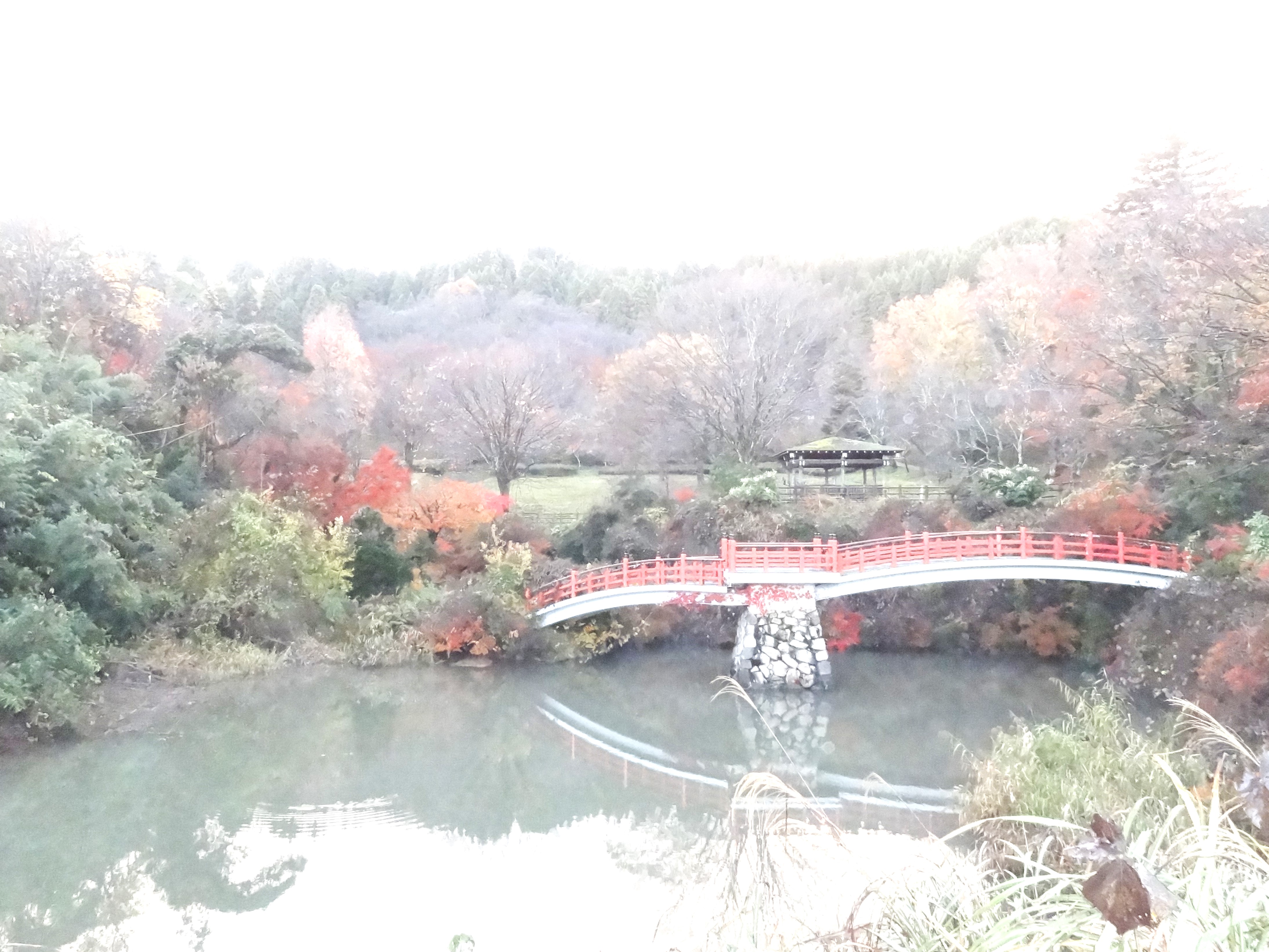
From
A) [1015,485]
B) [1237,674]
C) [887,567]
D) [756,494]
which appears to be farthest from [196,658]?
[1015,485]

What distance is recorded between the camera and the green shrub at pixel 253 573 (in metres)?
14.8

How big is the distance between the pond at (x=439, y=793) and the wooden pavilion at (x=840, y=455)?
4727 millimetres

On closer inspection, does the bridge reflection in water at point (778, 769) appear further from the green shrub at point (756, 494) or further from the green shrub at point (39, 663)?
the green shrub at point (39, 663)

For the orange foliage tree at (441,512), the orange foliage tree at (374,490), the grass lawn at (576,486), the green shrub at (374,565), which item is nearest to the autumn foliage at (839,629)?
the grass lawn at (576,486)

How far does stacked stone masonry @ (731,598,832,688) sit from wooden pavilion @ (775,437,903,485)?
587 cm

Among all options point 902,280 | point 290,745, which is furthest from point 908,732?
point 902,280

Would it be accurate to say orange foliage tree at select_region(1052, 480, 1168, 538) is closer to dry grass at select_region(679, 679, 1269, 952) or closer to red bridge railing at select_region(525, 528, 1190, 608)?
red bridge railing at select_region(525, 528, 1190, 608)

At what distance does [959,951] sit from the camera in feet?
8.46

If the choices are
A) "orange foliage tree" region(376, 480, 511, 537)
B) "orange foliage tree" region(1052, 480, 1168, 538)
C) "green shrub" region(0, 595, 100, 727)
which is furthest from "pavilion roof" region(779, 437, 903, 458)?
"green shrub" region(0, 595, 100, 727)

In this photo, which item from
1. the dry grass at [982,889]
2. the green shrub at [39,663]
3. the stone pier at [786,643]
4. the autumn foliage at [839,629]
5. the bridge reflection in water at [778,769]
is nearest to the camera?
the dry grass at [982,889]

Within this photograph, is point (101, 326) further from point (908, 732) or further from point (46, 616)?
point (908, 732)

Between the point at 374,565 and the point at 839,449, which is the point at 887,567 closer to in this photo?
Result: the point at 839,449

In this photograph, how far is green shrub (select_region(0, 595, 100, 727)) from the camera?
10.6 meters

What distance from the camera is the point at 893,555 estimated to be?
1424cm
